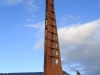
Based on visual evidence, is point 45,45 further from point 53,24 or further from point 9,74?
point 9,74

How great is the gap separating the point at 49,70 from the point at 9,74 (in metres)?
44.1

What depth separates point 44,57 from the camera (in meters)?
37.8

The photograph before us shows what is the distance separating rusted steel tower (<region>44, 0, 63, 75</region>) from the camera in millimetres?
36844

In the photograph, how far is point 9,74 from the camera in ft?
254

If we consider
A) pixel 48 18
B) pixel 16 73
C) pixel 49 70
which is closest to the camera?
pixel 49 70

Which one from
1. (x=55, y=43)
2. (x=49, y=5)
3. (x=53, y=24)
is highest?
(x=49, y=5)

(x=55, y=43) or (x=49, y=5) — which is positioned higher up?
(x=49, y=5)

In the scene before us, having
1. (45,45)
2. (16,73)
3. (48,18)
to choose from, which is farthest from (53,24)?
(16,73)

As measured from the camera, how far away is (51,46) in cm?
3809

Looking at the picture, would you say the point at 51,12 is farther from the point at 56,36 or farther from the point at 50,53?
the point at 50,53

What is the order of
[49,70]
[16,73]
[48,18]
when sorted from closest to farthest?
[49,70]
[48,18]
[16,73]

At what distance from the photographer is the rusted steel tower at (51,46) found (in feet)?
121

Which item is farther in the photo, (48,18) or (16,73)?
(16,73)

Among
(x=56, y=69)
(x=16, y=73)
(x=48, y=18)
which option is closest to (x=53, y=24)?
(x=48, y=18)
